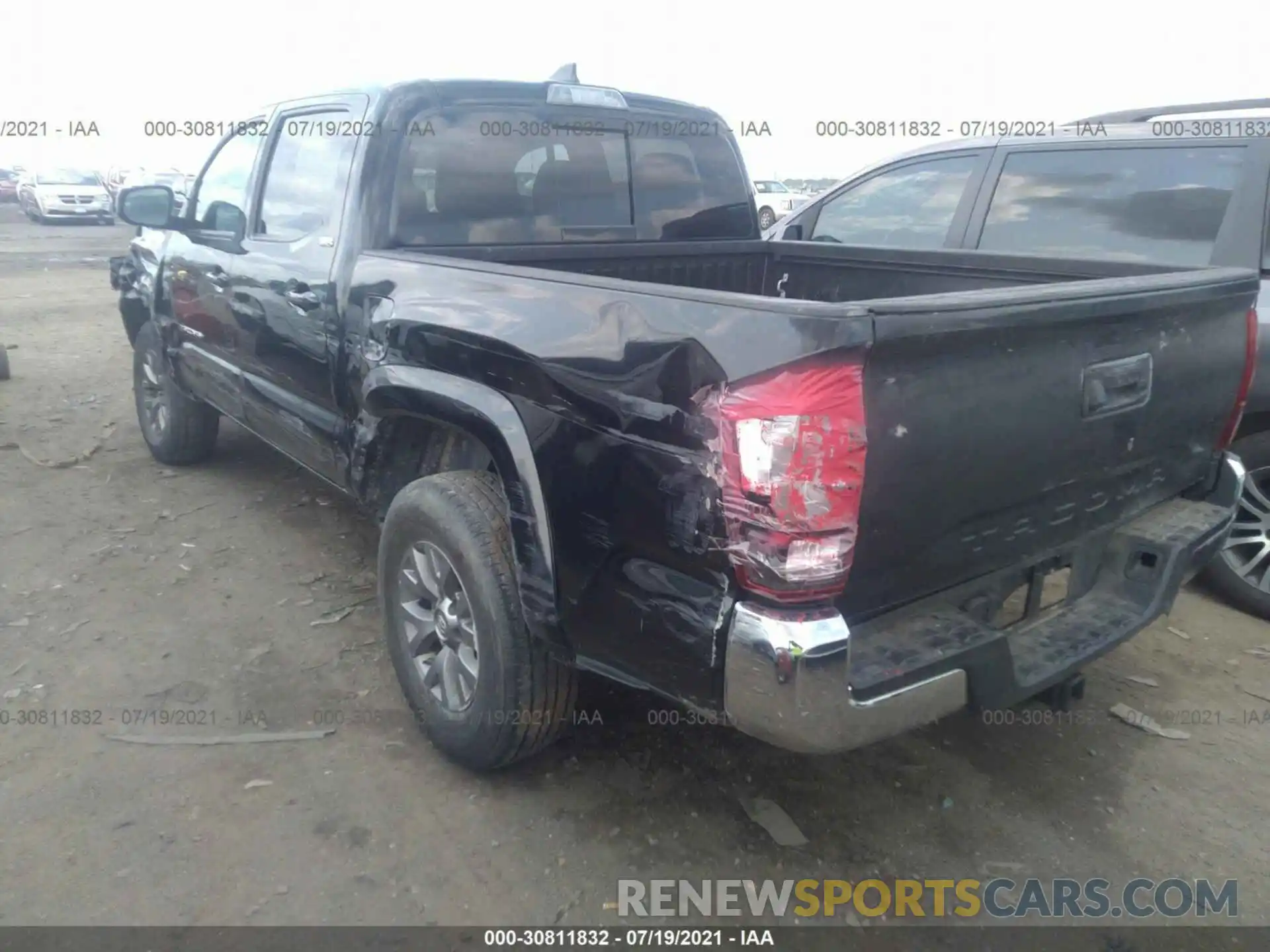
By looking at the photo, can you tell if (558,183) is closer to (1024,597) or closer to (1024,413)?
(1024,413)

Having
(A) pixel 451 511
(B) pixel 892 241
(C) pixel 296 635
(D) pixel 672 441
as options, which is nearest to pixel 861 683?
(D) pixel 672 441

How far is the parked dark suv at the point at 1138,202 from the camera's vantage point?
3.67 metres

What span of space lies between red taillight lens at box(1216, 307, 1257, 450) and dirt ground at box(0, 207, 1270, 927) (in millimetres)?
1015

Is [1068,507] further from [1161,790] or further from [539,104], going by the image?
[539,104]

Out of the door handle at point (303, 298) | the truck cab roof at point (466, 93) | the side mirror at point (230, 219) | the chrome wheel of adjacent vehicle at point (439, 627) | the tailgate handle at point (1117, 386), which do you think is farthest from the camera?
the side mirror at point (230, 219)

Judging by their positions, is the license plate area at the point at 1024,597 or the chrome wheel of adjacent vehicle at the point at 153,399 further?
the chrome wheel of adjacent vehicle at the point at 153,399

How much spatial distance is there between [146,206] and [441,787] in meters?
3.07

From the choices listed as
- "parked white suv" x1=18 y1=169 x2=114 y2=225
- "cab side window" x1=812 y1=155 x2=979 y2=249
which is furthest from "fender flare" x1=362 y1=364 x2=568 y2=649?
"parked white suv" x1=18 y1=169 x2=114 y2=225

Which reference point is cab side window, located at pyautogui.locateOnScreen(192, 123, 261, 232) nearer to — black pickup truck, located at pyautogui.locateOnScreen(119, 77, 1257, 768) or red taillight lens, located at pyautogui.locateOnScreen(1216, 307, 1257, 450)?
black pickup truck, located at pyautogui.locateOnScreen(119, 77, 1257, 768)

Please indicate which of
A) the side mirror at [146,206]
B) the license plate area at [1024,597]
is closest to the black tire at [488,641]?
the license plate area at [1024,597]

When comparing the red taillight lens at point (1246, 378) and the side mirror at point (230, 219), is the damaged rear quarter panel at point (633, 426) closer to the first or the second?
the red taillight lens at point (1246, 378)

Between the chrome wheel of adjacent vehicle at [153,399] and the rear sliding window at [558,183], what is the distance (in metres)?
2.67

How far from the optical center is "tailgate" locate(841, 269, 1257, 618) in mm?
1882

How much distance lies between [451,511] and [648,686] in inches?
31.7
